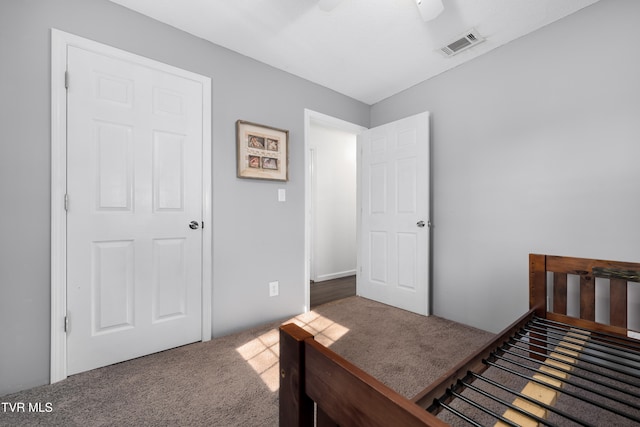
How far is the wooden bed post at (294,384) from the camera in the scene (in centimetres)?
69

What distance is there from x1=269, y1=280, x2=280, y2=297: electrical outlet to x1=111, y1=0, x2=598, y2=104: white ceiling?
6.61ft

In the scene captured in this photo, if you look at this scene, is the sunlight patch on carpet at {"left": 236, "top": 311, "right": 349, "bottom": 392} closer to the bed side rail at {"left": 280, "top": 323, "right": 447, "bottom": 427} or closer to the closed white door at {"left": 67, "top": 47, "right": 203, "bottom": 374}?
the closed white door at {"left": 67, "top": 47, "right": 203, "bottom": 374}

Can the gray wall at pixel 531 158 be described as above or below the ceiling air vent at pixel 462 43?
below

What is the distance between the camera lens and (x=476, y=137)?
243 cm

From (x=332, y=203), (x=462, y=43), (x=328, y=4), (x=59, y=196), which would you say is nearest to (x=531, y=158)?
(x=462, y=43)

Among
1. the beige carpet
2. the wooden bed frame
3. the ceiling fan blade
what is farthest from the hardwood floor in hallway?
the ceiling fan blade

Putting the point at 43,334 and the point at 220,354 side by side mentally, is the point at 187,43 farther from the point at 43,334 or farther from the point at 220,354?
the point at 220,354

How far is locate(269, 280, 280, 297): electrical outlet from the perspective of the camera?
2531 mm

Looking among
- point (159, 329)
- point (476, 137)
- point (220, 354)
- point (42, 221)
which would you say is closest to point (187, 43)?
point (42, 221)

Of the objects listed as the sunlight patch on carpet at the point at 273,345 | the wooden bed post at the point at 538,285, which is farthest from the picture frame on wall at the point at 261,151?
the wooden bed post at the point at 538,285

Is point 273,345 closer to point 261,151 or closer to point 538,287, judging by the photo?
point 261,151

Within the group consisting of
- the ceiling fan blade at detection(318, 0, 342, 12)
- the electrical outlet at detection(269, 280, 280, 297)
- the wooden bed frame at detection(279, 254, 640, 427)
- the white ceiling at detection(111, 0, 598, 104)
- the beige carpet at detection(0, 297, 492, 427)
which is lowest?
the beige carpet at detection(0, 297, 492, 427)

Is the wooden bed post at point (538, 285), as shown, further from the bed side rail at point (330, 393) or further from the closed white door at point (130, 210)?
the closed white door at point (130, 210)

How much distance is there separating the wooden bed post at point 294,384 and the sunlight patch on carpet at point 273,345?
0.98 m
